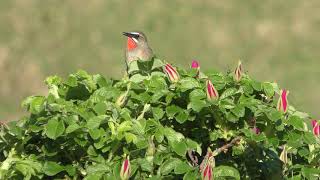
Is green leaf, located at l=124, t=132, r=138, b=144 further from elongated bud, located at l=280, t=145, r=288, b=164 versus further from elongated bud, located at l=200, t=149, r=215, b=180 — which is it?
elongated bud, located at l=280, t=145, r=288, b=164

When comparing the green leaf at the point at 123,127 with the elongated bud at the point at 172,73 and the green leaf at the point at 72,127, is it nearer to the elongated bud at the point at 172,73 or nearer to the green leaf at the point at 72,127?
the green leaf at the point at 72,127

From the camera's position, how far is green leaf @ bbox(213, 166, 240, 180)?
4.19 meters

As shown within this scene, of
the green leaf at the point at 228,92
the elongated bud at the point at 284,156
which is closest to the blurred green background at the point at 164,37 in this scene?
the elongated bud at the point at 284,156

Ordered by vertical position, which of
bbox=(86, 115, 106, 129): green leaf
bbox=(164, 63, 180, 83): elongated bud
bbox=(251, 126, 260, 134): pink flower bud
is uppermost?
bbox=(164, 63, 180, 83): elongated bud

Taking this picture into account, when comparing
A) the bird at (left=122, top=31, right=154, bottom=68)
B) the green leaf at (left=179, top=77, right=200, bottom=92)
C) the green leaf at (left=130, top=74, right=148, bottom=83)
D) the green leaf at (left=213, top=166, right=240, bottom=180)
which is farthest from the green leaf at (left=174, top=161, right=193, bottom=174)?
the bird at (left=122, top=31, right=154, bottom=68)

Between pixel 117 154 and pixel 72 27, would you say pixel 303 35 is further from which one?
pixel 117 154

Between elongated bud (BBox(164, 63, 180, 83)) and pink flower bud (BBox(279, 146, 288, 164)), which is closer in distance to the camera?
elongated bud (BBox(164, 63, 180, 83))

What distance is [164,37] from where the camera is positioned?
19.5 meters

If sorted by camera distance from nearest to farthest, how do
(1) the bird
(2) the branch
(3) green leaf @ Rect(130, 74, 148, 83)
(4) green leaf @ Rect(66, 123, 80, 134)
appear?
(4) green leaf @ Rect(66, 123, 80, 134)
(2) the branch
(3) green leaf @ Rect(130, 74, 148, 83)
(1) the bird

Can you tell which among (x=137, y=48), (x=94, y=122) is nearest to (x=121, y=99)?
(x=94, y=122)

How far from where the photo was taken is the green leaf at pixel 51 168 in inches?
164

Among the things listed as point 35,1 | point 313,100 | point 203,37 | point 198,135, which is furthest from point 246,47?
point 198,135

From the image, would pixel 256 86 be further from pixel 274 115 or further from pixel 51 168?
pixel 51 168

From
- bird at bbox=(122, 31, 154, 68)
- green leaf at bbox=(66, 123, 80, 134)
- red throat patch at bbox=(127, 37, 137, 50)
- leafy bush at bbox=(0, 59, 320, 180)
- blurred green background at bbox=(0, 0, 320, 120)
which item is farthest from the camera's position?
blurred green background at bbox=(0, 0, 320, 120)
